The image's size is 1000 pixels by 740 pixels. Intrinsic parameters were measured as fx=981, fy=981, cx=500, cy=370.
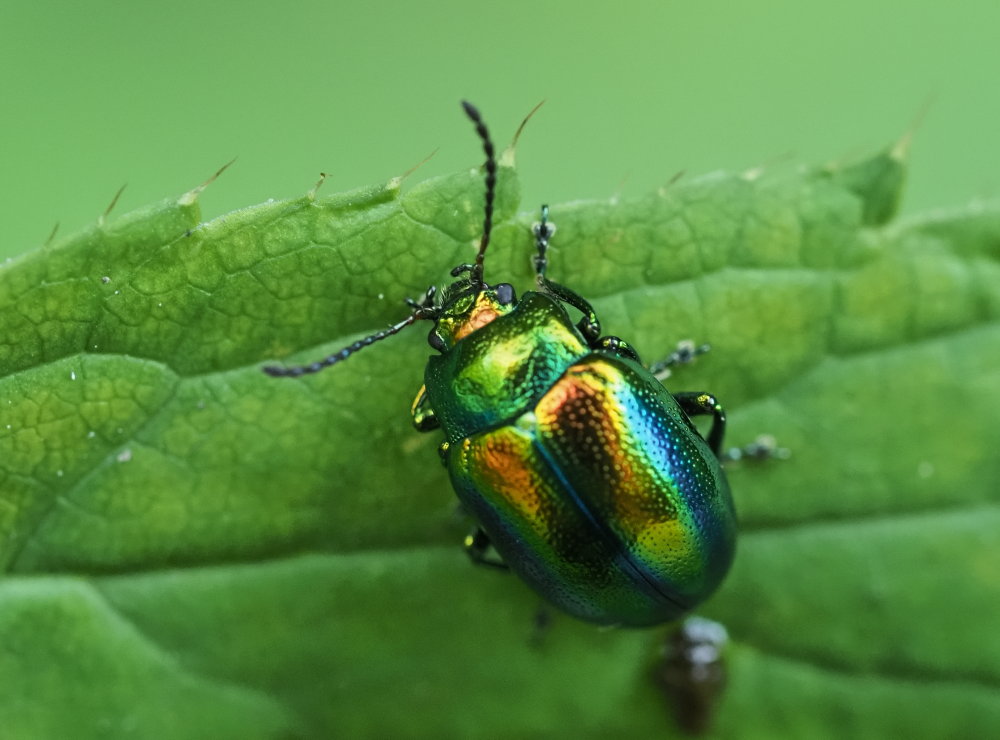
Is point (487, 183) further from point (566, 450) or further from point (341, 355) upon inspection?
point (566, 450)

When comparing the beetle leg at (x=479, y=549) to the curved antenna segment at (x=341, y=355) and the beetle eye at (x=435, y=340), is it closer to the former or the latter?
the beetle eye at (x=435, y=340)

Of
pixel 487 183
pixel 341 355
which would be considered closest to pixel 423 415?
pixel 341 355

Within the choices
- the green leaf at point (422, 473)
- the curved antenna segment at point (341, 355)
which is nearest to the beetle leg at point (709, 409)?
the green leaf at point (422, 473)

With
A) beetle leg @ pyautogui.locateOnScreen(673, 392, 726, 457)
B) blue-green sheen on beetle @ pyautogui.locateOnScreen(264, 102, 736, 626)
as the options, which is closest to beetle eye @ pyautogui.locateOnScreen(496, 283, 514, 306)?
blue-green sheen on beetle @ pyautogui.locateOnScreen(264, 102, 736, 626)

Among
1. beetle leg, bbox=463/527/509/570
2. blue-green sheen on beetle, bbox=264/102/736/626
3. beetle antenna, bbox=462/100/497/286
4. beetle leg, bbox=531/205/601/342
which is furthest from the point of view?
Result: beetle leg, bbox=463/527/509/570

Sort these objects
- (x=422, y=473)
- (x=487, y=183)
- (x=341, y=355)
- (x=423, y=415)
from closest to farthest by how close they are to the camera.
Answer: (x=487, y=183) → (x=341, y=355) → (x=423, y=415) → (x=422, y=473)

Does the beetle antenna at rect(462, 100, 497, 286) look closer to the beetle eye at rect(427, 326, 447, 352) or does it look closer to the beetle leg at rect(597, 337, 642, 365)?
the beetle eye at rect(427, 326, 447, 352)

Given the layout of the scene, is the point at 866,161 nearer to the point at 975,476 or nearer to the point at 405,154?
the point at 975,476
